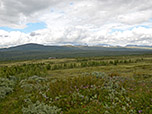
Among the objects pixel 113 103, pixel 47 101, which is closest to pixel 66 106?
pixel 47 101

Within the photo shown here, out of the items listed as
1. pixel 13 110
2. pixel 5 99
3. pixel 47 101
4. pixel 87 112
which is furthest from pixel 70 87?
pixel 5 99

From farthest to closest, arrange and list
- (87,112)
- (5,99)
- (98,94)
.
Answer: (5,99) → (98,94) → (87,112)

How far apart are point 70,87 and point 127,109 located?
3.99m

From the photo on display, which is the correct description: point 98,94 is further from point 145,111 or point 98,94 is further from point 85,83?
point 145,111

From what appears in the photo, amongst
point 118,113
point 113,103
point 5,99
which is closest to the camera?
point 118,113

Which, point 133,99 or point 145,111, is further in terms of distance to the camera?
point 133,99

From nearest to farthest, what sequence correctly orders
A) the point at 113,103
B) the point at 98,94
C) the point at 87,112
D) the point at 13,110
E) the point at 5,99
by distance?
1. the point at 87,112
2. the point at 113,103
3. the point at 13,110
4. the point at 98,94
5. the point at 5,99

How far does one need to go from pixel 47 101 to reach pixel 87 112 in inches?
106

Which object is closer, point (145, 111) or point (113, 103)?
point (145, 111)

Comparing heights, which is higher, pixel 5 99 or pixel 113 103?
pixel 113 103

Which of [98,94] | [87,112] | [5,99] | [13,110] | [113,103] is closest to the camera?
[87,112]

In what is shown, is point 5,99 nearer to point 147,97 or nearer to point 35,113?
point 35,113

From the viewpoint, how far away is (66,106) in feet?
23.1

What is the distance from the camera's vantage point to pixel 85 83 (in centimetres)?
924
